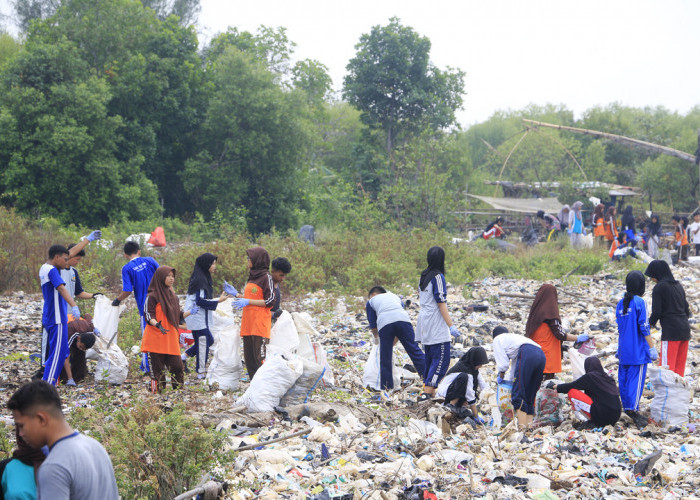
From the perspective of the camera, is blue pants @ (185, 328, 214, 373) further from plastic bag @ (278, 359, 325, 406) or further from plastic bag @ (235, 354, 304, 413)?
plastic bag @ (278, 359, 325, 406)

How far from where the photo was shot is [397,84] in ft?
87.3

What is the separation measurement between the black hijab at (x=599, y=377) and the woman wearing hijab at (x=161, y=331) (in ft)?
11.8

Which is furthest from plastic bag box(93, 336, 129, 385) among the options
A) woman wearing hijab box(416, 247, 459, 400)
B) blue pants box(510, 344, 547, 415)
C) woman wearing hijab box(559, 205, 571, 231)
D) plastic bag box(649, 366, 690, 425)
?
woman wearing hijab box(559, 205, 571, 231)

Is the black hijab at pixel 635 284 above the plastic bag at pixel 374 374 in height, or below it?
above

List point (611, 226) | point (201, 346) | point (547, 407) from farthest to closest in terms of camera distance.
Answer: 1. point (611, 226)
2. point (201, 346)
3. point (547, 407)

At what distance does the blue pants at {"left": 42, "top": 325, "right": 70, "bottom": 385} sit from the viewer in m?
6.26

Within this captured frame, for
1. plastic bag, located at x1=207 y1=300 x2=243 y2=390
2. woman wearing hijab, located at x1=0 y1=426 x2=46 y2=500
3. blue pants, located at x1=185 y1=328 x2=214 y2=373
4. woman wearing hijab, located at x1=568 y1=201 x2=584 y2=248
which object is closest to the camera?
woman wearing hijab, located at x1=0 y1=426 x2=46 y2=500

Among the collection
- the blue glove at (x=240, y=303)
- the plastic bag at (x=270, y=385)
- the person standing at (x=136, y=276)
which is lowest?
the plastic bag at (x=270, y=385)

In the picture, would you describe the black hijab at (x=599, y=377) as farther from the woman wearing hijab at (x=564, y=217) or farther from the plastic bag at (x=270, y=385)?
the woman wearing hijab at (x=564, y=217)

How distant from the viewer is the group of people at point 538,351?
562 cm

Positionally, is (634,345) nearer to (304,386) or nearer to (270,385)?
A: (304,386)

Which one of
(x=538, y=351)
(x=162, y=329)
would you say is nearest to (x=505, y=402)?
(x=538, y=351)

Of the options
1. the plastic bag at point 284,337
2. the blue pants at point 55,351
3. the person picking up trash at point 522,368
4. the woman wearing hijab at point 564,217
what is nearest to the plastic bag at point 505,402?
the person picking up trash at point 522,368

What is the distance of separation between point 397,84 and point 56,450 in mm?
25401
